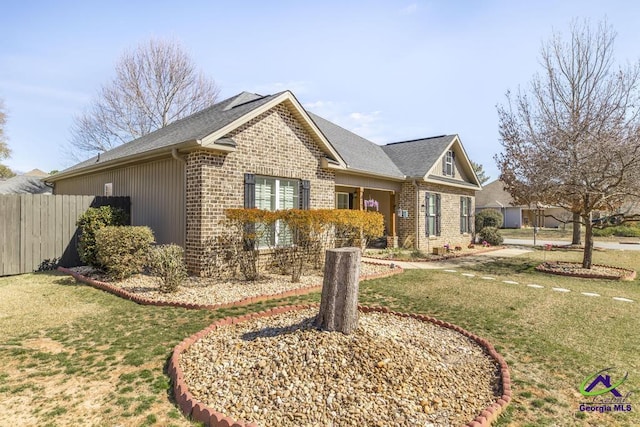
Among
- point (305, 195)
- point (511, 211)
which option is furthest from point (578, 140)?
point (511, 211)

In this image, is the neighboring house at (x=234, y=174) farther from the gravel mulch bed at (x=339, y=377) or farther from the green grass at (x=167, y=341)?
the gravel mulch bed at (x=339, y=377)

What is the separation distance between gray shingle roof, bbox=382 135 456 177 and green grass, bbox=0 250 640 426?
27.6 ft

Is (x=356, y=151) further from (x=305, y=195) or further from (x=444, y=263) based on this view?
(x=444, y=263)

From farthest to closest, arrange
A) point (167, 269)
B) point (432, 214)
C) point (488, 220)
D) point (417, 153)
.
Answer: point (488, 220) → point (417, 153) → point (432, 214) → point (167, 269)

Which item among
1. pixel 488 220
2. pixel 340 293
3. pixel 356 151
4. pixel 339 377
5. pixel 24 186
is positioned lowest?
pixel 339 377

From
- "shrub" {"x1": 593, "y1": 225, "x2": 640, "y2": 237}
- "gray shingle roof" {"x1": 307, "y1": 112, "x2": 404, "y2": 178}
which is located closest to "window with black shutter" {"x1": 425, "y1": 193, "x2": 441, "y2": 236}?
"gray shingle roof" {"x1": 307, "y1": 112, "x2": 404, "y2": 178}

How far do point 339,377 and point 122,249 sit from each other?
6.36 m

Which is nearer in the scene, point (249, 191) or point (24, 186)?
point (249, 191)

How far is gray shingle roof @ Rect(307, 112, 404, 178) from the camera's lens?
14.2 m

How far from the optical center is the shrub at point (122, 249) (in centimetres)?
768

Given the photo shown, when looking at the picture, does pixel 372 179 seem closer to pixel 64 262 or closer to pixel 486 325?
pixel 486 325

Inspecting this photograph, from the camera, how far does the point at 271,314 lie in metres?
5.61

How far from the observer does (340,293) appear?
168 inches

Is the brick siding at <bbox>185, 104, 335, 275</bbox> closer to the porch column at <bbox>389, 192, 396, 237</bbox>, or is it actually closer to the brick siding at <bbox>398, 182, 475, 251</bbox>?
the porch column at <bbox>389, 192, 396, 237</bbox>
